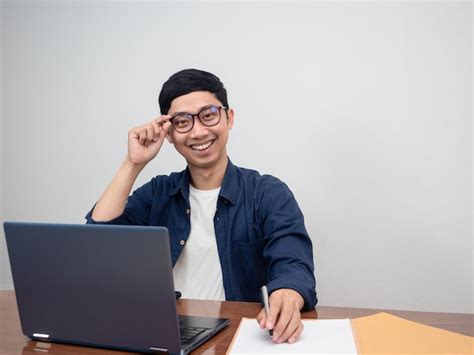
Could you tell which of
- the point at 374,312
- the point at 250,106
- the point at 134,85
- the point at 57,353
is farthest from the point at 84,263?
the point at 134,85

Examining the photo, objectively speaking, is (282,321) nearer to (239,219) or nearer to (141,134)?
(239,219)

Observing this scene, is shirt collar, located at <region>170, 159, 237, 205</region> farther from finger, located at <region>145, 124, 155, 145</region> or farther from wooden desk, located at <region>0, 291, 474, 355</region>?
wooden desk, located at <region>0, 291, 474, 355</region>

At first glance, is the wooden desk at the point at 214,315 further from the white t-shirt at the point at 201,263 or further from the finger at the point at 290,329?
the white t-shirt at the point at 201,263

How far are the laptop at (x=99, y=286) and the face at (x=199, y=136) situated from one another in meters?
0.70

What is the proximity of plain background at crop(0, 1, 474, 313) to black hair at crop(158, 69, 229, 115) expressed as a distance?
1.69 ft

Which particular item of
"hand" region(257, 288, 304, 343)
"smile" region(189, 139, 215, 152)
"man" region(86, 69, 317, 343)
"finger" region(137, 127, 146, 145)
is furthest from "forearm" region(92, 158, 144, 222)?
"hand" region(257, 288, 304, 343)

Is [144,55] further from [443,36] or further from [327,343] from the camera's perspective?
[327,343]

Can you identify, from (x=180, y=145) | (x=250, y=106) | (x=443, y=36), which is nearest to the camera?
(x=180, y=145)

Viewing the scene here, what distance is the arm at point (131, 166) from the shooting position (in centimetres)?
144

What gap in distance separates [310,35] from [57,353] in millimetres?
1563

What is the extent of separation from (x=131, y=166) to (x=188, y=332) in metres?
0.69

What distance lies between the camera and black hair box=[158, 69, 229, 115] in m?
1.51

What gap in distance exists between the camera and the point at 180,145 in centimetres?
153

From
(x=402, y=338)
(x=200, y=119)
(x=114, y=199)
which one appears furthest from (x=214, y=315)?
(x=200, y=119)
